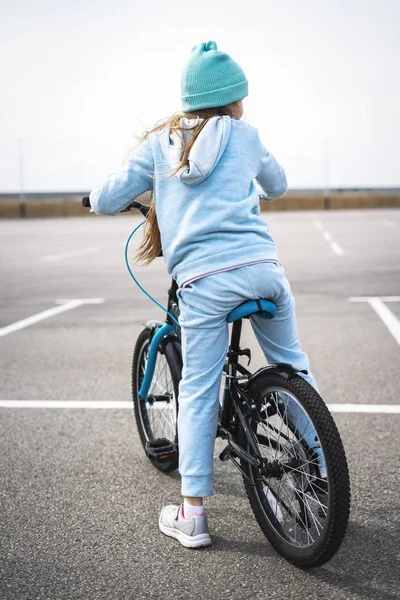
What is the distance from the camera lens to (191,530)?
327 cm

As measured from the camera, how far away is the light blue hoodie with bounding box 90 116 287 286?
3.07 meters

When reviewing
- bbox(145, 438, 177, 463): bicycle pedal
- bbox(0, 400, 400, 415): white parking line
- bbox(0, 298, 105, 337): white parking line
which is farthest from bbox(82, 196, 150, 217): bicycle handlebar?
bbox(0, 298, 105, 337): white parking line

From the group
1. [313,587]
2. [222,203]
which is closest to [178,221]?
[222,203]

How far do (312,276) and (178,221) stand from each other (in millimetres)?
9013

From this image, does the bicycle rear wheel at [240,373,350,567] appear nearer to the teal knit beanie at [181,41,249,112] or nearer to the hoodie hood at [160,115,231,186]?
the hoodie hood at [160,115,231,186]

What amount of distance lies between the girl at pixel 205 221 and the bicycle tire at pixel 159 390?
0.49m

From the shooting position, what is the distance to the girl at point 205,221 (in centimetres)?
305

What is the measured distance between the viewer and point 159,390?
4.18 meters

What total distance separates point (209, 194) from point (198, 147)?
0.64 feet

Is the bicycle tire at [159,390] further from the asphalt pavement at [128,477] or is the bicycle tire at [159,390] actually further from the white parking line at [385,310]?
the white parking line at [385,310]

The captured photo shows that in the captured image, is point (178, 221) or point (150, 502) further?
point (150, 502)

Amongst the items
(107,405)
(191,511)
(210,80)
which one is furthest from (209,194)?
(107,405)

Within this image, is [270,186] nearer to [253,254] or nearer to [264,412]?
[253,254]

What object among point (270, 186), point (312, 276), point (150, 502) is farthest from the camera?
point (312, 276)
